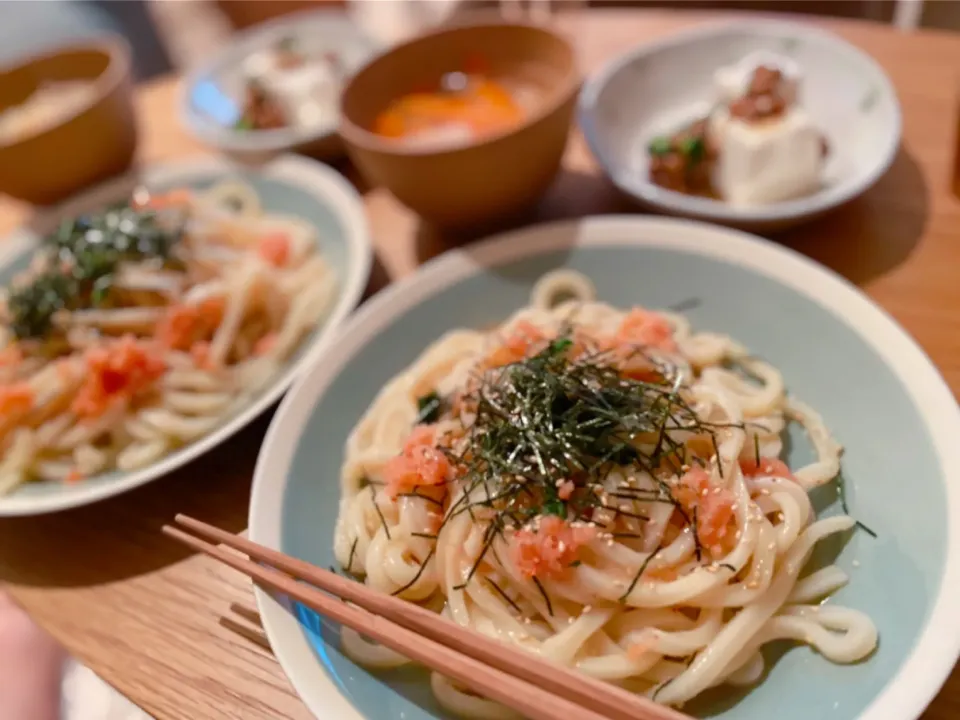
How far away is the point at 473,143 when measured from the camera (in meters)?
1.76

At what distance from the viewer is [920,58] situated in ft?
7.65

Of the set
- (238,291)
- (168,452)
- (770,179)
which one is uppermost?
(770,179)

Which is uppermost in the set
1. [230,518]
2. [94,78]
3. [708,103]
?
[94,78]

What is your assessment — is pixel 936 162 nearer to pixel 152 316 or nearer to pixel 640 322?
pixel 640 322

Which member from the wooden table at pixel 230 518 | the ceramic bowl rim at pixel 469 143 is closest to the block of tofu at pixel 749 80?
the wooden table at pixel 230 518

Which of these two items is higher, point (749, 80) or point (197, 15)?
point (749, 80)

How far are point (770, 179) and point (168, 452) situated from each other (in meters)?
1.52

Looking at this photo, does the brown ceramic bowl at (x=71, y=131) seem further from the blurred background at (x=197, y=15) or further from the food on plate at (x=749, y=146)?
the food on plate at (x=749, y=146)

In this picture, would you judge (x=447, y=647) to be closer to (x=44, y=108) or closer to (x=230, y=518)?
(x=230, y=518)

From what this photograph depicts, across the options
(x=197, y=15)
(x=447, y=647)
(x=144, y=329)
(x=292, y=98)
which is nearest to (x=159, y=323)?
(x=144, y=329)

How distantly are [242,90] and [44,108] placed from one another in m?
0.65

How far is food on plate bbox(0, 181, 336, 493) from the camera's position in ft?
5.77

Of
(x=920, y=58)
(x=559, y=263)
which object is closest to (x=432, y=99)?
(x=559, y=263)

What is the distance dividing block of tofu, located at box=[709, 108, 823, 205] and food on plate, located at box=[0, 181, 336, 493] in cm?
106
